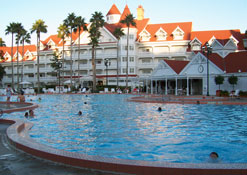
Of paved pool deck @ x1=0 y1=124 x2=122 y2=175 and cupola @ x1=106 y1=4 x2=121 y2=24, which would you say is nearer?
paved pool deck @ x1=0 y1=124 x2=122 y2=175

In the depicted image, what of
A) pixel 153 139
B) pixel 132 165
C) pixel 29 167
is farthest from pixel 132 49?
pixel 132 165

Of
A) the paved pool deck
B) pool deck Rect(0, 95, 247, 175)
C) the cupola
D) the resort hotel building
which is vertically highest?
the cupola

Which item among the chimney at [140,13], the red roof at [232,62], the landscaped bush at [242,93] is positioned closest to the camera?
the landscaped bush at [242,93]

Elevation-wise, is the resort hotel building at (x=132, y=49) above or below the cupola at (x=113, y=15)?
below

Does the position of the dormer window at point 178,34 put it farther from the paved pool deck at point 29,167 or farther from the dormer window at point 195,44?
the paved pool deck at point 29,167

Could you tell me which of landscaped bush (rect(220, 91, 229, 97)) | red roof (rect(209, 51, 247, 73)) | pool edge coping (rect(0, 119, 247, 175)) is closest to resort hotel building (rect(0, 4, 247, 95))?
red roof (rect(209, 51, 247, 73))

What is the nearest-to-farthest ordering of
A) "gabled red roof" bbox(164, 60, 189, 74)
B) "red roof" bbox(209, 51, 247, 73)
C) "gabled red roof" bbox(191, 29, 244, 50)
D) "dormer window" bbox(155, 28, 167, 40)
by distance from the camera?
"red roof" bbox(209, 51, 247, 73), "gabled red roof" bbox(164, 60, 189, 74), "gabled red roof" bbox(191, 29, 244, 50), "dormer window" bbox(155, 28, 167, 40)

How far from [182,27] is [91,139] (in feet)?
211

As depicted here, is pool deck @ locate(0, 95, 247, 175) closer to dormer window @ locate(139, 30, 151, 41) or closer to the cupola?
dormer window @ locate(139, 30, 151, 41)

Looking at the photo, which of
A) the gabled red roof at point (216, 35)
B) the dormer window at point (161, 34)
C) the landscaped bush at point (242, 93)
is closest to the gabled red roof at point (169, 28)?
the dormer window at point (161, 34)

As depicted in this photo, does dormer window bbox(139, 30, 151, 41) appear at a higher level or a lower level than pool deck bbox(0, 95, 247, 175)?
higher

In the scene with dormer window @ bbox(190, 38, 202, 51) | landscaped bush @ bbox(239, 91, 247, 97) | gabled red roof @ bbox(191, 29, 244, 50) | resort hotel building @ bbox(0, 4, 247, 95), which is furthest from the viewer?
resort hotel building @ bbox(0, 4, 247, 95)

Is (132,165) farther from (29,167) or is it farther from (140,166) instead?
(29,167)

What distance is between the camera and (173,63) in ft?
142
